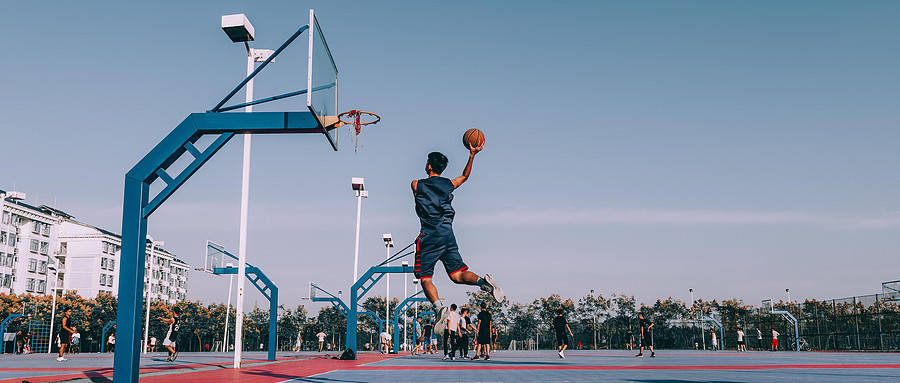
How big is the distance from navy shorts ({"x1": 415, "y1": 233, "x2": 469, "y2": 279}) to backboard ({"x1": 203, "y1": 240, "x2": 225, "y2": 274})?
62.3 ft

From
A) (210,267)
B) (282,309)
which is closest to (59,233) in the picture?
(282,309)

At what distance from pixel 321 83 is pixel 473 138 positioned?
13.1ft

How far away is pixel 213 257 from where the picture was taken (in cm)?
2314

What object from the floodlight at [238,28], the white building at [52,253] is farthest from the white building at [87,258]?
the floodlight at [238,28]

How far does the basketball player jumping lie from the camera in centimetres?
518

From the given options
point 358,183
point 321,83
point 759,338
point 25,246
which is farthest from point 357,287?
point 25,246

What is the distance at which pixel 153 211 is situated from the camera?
867 cm

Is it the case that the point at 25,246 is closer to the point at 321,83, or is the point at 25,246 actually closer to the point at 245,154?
the point at 245,154

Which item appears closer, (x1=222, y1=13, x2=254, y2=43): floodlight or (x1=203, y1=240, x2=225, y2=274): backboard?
(x1=222, y1=13, x2=254, y2=43): floodlight

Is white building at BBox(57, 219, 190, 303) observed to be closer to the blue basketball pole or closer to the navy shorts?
the blue basketball pole

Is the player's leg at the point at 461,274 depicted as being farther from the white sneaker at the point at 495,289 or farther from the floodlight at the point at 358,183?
the floodlight at the point at 358,183

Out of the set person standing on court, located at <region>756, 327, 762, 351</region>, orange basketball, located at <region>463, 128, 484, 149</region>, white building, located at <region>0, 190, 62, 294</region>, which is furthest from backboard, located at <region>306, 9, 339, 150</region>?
white building, located at <region>0, 190, 62, 294</region>

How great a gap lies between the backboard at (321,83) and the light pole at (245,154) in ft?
22.8

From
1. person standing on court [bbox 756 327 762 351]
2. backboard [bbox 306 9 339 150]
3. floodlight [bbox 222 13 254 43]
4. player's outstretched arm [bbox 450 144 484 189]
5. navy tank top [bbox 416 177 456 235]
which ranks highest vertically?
floodlight [bbox 222 13 254 43]
